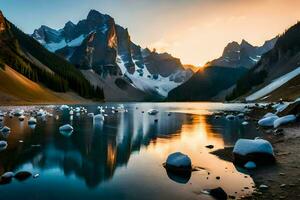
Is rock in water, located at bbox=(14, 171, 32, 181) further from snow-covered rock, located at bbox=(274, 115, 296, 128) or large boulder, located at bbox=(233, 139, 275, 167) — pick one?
snow-covered rock, located at bbox=(274, 115, 296, 128)

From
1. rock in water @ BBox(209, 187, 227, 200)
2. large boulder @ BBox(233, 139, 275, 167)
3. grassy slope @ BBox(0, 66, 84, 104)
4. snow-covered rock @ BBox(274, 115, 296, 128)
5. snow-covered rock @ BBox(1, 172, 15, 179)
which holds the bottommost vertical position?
rock in water @ BBox(209, 187, 227, 200)

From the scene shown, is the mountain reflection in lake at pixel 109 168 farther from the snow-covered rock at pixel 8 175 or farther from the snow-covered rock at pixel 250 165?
the snow-covered rock at pixel 8 175

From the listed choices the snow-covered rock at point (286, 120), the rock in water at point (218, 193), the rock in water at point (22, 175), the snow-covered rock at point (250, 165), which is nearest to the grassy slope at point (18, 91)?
the snow-covered rock at point (286, 120)

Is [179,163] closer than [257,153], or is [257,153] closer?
[179,163]

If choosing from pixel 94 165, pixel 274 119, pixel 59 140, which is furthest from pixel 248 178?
pixel 274 119

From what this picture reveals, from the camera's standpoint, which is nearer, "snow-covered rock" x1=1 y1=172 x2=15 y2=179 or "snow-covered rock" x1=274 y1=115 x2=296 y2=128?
"snow-covered rock" x1=1 y1=172 x2=15 y2=179

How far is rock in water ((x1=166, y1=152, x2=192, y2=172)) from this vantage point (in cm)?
2736

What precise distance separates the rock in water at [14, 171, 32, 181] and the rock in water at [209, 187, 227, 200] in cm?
1320

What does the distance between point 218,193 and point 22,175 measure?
14018 mm

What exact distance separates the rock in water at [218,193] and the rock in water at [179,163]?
19.9 feet

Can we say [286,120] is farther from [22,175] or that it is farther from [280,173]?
[22,175]

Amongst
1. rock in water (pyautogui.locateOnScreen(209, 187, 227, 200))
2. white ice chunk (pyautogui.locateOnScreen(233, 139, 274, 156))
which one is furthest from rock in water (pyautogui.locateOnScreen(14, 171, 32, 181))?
white ice chunk (pyautogui.locateOnScreen(233, 139, 274, 156))

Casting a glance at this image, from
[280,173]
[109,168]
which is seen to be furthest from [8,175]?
[280,173]

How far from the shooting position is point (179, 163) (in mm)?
27547
